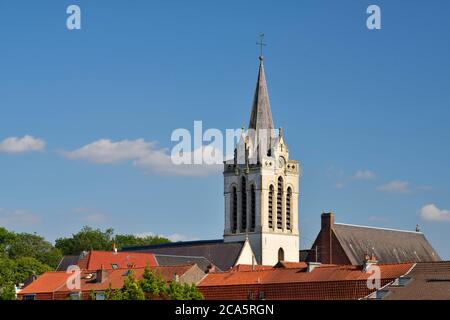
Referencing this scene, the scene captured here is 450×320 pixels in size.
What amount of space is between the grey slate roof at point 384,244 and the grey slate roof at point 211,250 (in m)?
13.6

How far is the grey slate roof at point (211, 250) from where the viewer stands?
134 m

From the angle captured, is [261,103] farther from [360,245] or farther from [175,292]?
[175,292]

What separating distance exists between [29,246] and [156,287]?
103 metres

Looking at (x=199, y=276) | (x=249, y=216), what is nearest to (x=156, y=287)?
(x=199, y=276)

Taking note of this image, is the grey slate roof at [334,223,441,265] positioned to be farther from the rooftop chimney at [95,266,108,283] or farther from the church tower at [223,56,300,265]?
the rooftop chimney at [95,266,108,283]

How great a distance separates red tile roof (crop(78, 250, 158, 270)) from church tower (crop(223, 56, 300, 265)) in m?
17.9

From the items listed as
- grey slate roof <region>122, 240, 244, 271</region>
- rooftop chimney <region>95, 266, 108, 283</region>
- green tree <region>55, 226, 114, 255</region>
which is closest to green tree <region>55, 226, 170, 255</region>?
green tree <region>55, 226, 114, 255</region>

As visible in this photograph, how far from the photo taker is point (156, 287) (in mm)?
72062

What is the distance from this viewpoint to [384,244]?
14050cm

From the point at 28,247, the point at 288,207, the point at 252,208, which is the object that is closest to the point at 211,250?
the point at 252,208

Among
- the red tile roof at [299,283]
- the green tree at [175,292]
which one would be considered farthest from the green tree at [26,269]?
the green tree at [175,292]

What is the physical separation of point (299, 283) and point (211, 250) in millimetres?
57904

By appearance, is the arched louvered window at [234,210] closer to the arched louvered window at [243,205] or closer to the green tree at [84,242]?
the arched louvered window at [243,205]

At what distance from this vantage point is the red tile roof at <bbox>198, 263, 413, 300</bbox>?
248ft
